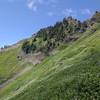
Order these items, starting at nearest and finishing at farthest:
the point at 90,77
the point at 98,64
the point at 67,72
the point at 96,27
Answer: the point at 90,77 → the point at 98,64 → the point at 67,72 → the point at 96,27

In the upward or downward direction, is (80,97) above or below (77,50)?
below

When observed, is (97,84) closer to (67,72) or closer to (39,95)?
(39,95)

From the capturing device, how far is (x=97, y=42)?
14525 cm

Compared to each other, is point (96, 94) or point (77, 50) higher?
point (77, 50)

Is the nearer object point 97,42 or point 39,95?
point 39,95

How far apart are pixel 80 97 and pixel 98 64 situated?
2408cm

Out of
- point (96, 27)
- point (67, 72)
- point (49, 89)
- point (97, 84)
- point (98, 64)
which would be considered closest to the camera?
point (97, 84)

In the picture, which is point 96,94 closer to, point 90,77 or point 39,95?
point 90,77

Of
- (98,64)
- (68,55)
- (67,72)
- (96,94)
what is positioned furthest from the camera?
(68,55)

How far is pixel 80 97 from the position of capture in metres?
59.8

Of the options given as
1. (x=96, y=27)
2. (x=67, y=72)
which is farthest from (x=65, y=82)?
(x=96, y=27)

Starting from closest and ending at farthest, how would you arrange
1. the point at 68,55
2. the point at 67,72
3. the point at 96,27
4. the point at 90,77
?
the point at 90,77
the point at 67,72
the point at 68,55
the point at 96,27

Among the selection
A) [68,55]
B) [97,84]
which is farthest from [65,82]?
[68,55]

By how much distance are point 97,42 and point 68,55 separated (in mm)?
14569
